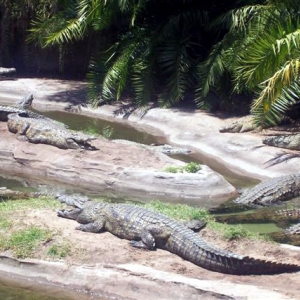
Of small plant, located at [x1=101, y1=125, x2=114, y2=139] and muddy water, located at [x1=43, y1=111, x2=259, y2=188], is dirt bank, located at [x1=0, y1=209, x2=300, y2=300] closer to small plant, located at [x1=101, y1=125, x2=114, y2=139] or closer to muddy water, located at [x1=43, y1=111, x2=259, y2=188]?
muddy water, located at [x1=43, y1=111, x2=259, y2=188]

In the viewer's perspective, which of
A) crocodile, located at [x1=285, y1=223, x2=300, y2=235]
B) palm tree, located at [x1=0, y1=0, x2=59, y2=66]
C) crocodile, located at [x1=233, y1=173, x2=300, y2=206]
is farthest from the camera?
palm tree, located at [x1=0, y1=0, x2=59, y2=66]

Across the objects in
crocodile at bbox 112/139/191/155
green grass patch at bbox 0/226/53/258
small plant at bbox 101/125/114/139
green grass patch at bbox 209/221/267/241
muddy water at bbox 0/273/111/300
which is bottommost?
small plant at bbox 101/125/114/139

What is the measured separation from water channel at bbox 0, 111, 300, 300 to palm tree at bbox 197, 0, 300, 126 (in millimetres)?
1215

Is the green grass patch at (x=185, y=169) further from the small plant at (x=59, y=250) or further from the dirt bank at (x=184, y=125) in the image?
the small plant at (x=59, y=250)

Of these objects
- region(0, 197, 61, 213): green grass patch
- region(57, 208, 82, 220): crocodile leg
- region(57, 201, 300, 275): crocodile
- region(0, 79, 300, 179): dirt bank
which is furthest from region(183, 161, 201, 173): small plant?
region(57, 208, 82, 220): crocodile leg

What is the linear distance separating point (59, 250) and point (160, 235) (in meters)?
0.99

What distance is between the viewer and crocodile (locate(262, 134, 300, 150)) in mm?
12750

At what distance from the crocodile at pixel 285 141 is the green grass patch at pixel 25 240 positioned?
6271 millimetres

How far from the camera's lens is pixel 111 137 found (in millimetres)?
14328

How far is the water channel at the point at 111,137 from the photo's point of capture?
22.3 feet

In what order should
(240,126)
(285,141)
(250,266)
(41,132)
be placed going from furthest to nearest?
(240,126)
(285,141)
(41,132)
(250,266)

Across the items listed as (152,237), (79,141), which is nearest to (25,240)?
(152,237)

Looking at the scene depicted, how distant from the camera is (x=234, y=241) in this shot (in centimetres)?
747

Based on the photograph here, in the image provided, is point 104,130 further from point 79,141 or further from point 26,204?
point 26,204
